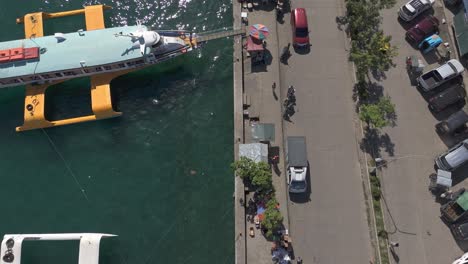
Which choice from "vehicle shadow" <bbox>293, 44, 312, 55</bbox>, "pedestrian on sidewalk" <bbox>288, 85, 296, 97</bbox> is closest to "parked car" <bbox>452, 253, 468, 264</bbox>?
"pedestrian on sidewalk" <bbox>288, 85, 296, 97</bbox>

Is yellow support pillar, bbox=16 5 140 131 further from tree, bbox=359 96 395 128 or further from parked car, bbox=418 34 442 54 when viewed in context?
parked car, bbox=418 34 442 54

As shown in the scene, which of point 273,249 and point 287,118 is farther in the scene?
point 287,118

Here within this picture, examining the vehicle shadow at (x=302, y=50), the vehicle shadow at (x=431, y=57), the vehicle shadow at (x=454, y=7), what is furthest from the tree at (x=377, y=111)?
the vehicle shadow at (x=454, y=7)

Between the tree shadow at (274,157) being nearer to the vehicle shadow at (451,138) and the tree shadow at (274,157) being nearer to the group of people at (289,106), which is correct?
the group of people at (289,106)

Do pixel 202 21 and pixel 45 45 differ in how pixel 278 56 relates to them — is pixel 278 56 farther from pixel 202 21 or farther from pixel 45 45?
pixel 45 45

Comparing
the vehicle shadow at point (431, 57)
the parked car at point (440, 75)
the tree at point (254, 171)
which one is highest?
the vehicle shadow at point (431, 57)

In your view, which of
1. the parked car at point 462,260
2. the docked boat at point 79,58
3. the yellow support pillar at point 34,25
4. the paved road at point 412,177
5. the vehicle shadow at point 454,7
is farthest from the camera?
the vehicle shadow at point 454,7

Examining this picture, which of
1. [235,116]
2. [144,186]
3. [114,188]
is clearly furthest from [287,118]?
[114,188]
